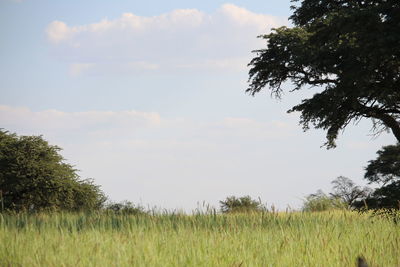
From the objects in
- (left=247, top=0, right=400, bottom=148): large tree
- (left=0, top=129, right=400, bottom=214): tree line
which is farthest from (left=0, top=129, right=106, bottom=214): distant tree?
(left=247, top=0, right=400, bottom=148): large tree

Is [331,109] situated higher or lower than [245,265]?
higher

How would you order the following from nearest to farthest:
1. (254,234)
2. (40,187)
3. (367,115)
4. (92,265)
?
(92,265) → (254,234) → (367,115) → (40,187)

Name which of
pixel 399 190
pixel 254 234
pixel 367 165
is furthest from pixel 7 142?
pixel 254 234

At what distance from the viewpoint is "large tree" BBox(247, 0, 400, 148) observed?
16625 millimetres

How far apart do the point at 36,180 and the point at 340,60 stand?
1896 cm

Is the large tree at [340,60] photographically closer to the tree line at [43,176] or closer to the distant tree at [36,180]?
the tree line at [43,176]

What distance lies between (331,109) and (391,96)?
8.71 feet

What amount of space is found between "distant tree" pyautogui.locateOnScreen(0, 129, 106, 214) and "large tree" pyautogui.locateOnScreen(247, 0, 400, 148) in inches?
497

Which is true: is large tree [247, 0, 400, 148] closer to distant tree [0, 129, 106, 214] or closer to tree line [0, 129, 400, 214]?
tree line [0, 129, 400, 214]

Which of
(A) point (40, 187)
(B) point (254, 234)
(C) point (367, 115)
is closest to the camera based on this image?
(B) point (254, 234)

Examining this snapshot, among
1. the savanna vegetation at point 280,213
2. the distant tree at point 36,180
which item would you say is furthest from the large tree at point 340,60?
the distant tree at point 36,180

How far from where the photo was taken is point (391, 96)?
22312mm

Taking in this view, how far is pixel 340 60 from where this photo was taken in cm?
2248

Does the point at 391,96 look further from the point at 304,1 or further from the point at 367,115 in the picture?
the point at 304,1
